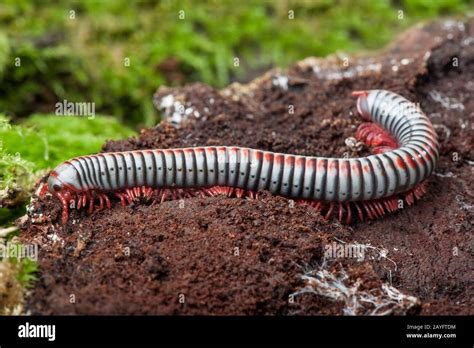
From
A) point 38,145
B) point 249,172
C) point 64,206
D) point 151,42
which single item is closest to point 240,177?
point 249,172

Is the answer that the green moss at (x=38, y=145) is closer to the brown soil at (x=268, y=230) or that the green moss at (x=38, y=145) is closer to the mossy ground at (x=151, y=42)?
the brown soil at (x=268, y=230)

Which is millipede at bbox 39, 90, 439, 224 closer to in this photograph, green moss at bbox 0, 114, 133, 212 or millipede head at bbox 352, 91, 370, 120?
green moss at bbox 0, 114, 133, 212

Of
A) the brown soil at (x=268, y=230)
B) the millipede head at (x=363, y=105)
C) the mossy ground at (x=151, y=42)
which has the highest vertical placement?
the mossy ground at (x=151, y=42)

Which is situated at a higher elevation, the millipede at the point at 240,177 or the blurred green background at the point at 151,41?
the blurred green background at the point at 151,41

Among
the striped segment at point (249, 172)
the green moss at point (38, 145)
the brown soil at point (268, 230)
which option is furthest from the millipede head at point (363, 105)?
the green moss at point (38, 145)

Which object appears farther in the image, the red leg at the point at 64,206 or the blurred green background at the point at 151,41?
the blurred green background at the point at 151,41

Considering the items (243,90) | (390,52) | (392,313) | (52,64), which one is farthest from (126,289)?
(52,64)
